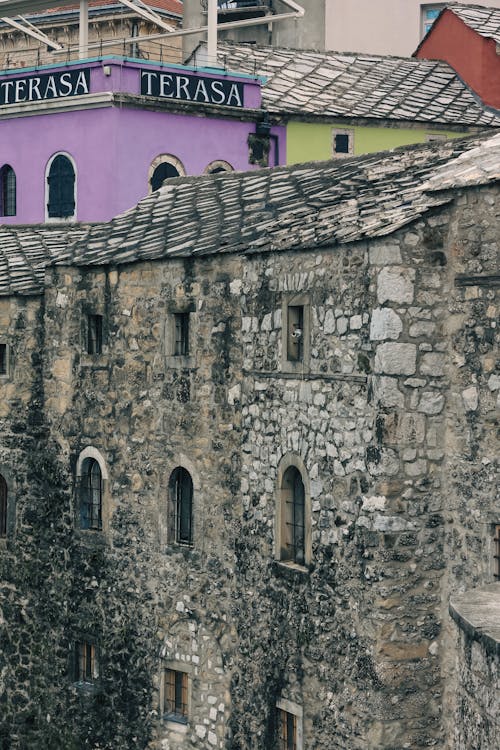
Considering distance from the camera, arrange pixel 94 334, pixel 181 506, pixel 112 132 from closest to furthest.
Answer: pixel 181 506
pixel 94 334
pixel 112 132

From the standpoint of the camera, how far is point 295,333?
898 inches

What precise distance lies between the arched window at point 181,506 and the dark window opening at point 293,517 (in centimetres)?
255

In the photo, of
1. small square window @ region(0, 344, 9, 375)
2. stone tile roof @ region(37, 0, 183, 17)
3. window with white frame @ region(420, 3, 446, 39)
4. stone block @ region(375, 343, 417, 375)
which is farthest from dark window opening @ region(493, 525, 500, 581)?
stone tile roof @ region(37, 0, 183, 17)

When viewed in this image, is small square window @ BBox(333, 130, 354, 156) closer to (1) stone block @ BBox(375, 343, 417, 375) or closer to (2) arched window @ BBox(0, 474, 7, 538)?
(2) arched window @ BBox(0, 474, 7, 538)

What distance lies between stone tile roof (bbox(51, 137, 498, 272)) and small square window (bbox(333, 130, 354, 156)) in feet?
26.3

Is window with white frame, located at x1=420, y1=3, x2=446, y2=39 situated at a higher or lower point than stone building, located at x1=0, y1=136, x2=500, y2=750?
higher

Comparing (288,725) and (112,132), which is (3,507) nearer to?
(112,132)

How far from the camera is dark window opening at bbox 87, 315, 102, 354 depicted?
27219mm

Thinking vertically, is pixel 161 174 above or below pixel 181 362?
above

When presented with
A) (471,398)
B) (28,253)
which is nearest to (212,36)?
(28,253)

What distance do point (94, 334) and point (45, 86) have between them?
312 inches

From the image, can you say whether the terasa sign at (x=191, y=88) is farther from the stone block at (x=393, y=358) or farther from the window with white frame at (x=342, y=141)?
the stone block at (x=393, y=358)

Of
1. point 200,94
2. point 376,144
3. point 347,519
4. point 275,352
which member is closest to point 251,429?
point 275,352

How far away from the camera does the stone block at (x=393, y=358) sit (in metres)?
20.9
